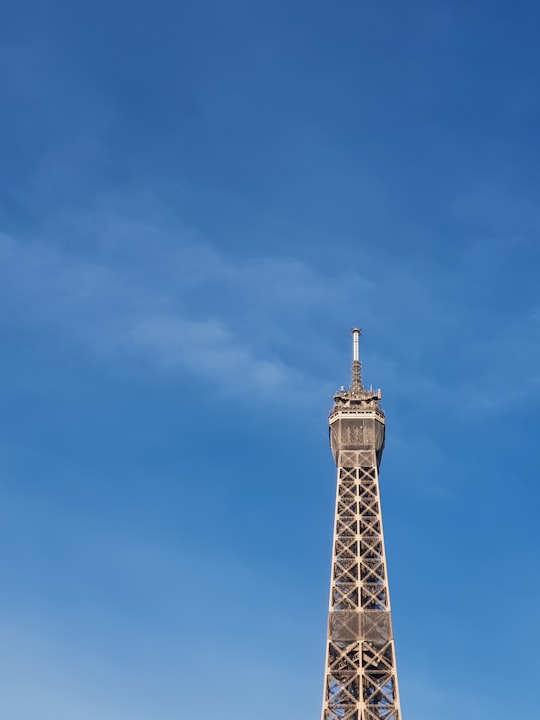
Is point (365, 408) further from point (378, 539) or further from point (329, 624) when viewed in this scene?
point (329, 624)

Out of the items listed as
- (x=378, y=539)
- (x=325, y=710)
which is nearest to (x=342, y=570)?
(x=378, y=539)

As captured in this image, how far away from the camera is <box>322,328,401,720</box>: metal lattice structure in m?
113


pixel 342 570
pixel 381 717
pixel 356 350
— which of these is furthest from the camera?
pixel 356 350

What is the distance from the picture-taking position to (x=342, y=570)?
121 metres

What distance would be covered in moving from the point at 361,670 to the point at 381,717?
4.82 metres

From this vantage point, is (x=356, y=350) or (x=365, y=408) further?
(x=356, y=350)

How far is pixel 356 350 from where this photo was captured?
458 feet

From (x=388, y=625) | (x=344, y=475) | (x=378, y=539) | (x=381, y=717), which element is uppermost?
(x=344, y=475)

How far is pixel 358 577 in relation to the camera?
119375 mm

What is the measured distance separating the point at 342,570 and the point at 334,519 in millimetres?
6411

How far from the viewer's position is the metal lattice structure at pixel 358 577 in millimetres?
112875

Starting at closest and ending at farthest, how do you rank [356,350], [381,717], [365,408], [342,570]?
[381,717] < [342,570] < [365,408] < [356,350]

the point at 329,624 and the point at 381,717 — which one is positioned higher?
the point at 329,624

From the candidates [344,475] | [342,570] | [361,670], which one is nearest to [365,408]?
[344,475]
